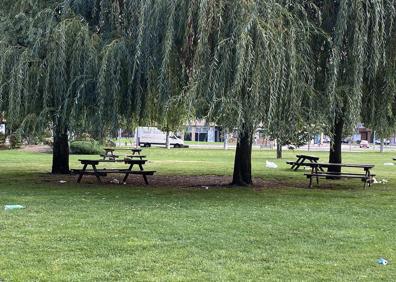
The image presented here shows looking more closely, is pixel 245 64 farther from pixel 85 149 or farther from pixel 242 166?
pixel 85 149

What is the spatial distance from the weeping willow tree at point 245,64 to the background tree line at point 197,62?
21mm

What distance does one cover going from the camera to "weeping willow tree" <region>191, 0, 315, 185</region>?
33.9 ft

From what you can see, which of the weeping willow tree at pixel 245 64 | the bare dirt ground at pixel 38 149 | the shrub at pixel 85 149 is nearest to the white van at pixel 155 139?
the bare dirt ground at pixel 38 149

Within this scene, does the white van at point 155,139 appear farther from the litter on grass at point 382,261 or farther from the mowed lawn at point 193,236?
the litter on grass at point 382,261

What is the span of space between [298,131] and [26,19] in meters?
6.49

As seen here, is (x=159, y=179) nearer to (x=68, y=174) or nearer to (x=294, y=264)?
(x=68, y=174)

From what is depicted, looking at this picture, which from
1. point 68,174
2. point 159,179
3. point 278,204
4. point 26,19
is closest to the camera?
point 278,204

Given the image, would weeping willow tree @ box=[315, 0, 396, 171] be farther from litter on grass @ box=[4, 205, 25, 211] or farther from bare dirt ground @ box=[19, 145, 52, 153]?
bare dirt ground @ box=[19, 145, 52, 153]

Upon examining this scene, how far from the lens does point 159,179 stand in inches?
699

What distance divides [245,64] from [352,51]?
259cm

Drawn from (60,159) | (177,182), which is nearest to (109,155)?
(60,159)

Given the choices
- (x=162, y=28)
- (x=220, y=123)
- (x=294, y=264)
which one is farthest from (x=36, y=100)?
(x=294, y=264)

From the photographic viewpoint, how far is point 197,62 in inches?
421

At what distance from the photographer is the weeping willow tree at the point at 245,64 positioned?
1032cm
